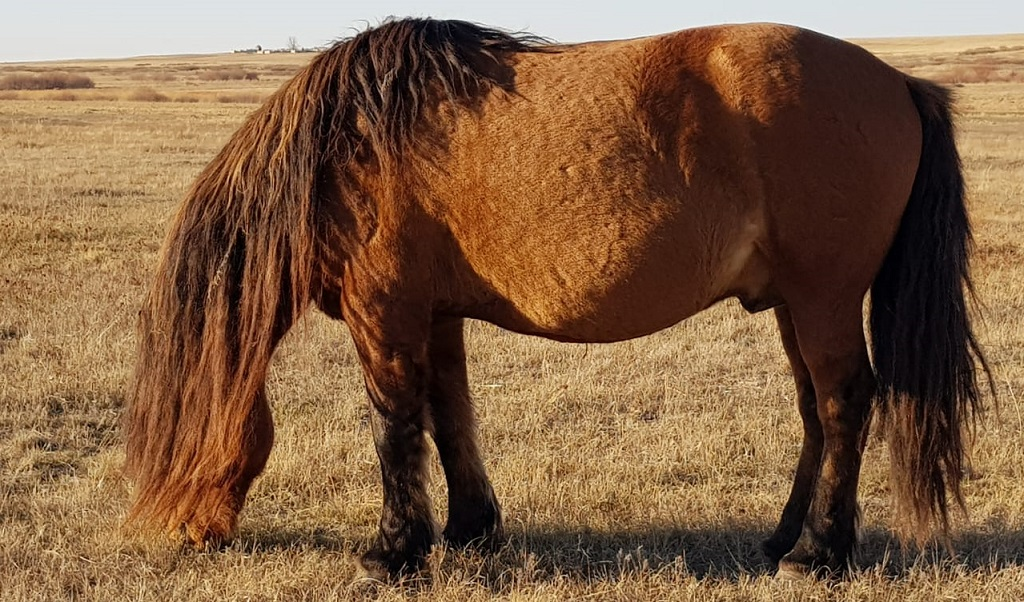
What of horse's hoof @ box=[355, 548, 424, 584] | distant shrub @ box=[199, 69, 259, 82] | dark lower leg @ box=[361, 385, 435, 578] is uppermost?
distant shrub @ box=[199, 69, 259, 82]

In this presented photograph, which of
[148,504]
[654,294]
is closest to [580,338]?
[654,294]

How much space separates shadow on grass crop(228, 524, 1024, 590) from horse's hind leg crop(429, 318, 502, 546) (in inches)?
5.2

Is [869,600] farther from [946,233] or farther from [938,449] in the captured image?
[946,233]

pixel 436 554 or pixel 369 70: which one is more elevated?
pixel 369 70

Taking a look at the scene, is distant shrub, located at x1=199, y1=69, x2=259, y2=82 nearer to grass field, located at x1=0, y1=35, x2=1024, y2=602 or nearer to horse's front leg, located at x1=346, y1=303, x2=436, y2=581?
grass field, located at x1=0, y1=35, x2=1024, y2=602

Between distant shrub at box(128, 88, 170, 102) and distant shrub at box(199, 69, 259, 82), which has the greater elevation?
distant shrub at box(199, 69, 259, 82)

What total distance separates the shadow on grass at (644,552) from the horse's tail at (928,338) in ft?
1.16

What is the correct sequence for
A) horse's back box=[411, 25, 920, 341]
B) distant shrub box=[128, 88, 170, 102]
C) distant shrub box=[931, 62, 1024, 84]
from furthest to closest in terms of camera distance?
1. distant shrub box=[931, 62, 1024, 84]
2. distant shrub box=[128, 88, 170, 102]
3. horse's back box=[411, 25, 920, 341]

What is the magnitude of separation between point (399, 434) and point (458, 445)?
1.39 ft

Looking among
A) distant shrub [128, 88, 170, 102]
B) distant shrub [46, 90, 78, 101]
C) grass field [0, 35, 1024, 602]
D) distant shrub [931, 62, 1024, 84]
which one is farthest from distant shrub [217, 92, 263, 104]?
grass field [0, 35, 1024, 602]

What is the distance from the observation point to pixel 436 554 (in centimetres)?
397

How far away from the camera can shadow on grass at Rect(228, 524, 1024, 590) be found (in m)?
3.97

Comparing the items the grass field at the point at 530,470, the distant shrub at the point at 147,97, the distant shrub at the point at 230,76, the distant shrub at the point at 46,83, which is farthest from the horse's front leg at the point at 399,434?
the distant shrub at the point at 230,76

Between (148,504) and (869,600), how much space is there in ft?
9.19
